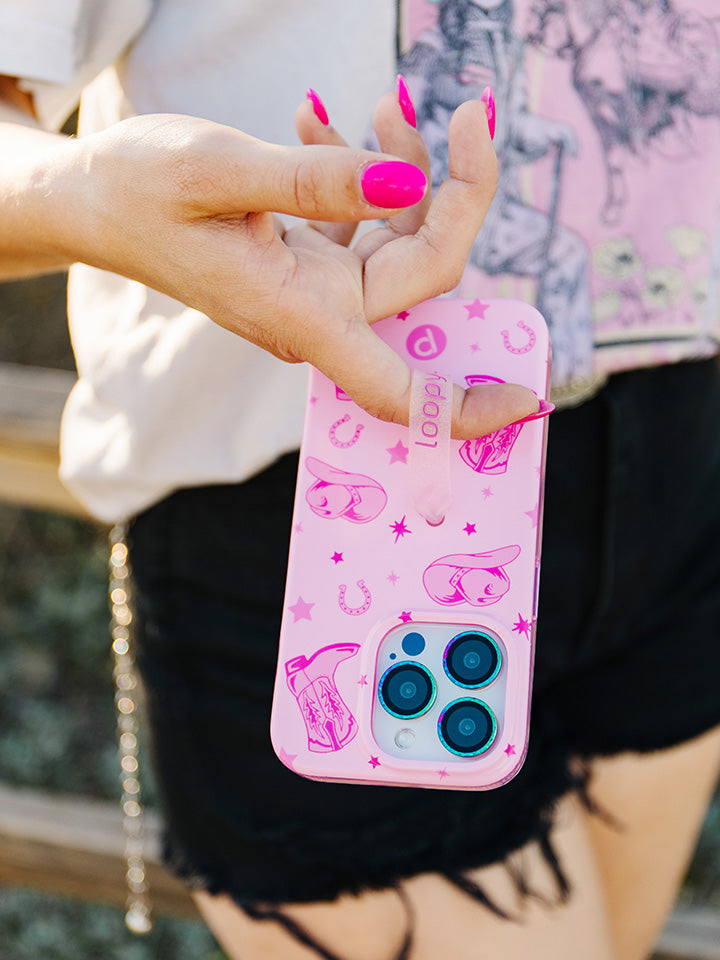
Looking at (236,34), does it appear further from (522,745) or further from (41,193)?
(522,745)

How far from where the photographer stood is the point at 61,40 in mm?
509

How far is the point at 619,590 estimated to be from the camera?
64 centimetres

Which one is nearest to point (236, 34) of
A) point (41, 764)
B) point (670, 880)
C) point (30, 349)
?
point (670, 880)

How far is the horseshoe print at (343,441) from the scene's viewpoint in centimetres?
47

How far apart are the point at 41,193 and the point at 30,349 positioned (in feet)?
6.61

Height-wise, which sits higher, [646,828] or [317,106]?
[317,106]

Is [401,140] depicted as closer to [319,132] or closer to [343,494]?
[319,132]

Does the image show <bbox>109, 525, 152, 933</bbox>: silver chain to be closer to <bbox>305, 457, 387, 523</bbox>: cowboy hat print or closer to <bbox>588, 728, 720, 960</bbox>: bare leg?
<bbox>305, 457, 387, 523</bbox>: cowboy hat print

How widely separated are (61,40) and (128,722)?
582mm

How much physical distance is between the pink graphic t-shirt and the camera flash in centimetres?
25

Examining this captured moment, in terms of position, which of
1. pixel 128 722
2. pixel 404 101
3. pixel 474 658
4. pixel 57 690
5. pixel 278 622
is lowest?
pixel 57 690

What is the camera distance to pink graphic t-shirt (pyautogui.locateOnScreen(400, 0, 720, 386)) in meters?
0.53

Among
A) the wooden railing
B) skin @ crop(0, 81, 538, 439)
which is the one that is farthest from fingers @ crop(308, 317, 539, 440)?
the wooden railing

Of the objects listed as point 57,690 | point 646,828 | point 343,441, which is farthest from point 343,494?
point 57,690
